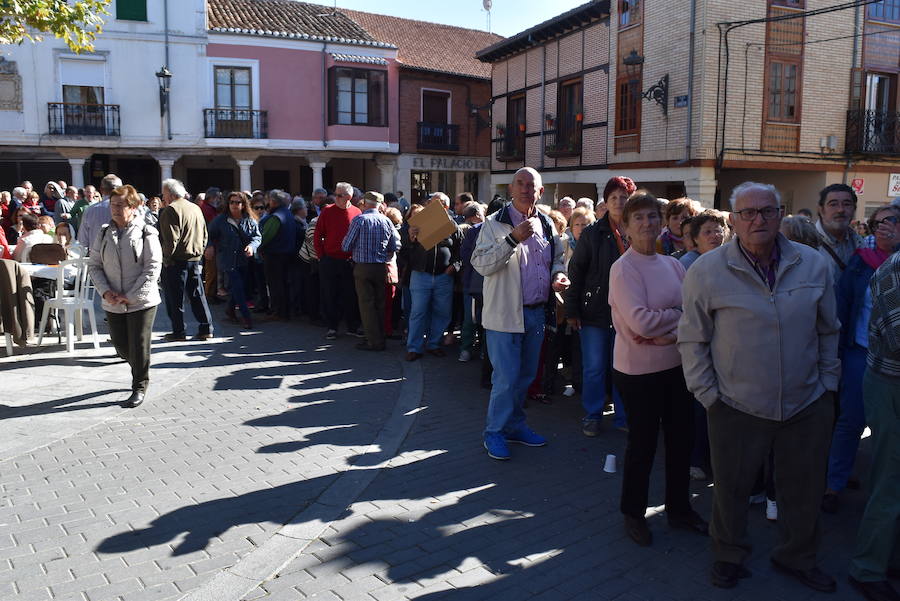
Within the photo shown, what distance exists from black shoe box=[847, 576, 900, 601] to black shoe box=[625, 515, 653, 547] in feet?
3.32

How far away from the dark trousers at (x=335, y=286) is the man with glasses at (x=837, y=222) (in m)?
6.08

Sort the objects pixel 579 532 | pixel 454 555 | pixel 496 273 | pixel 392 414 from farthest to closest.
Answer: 1. pixel 392 414
2. pixel 496 273
3. pixel 579 532
4. pixel 454 555

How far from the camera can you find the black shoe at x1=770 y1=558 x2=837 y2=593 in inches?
136

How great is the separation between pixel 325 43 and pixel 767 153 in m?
15.7

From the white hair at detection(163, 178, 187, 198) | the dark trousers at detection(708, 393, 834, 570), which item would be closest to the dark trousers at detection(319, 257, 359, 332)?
the white hair at detection(163, 178, 187, 198)

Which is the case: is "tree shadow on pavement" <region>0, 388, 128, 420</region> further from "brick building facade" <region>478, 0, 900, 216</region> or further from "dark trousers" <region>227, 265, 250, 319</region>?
"brick building facade" <region>478, 0, 900, 216</region>

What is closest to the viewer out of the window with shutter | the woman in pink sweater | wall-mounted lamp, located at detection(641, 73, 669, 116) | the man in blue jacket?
the woman in pink sweater

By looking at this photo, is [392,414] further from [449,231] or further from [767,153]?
[767,153]

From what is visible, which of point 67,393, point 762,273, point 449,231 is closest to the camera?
point 762,273

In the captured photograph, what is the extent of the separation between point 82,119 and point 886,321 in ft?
84.1

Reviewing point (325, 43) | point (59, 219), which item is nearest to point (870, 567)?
point (59, 219)

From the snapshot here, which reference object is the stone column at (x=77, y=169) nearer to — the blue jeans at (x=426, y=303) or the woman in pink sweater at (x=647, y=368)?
the blue jeans at (x=426, y=303)

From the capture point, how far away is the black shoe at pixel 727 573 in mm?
3520

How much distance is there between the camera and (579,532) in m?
4.12
